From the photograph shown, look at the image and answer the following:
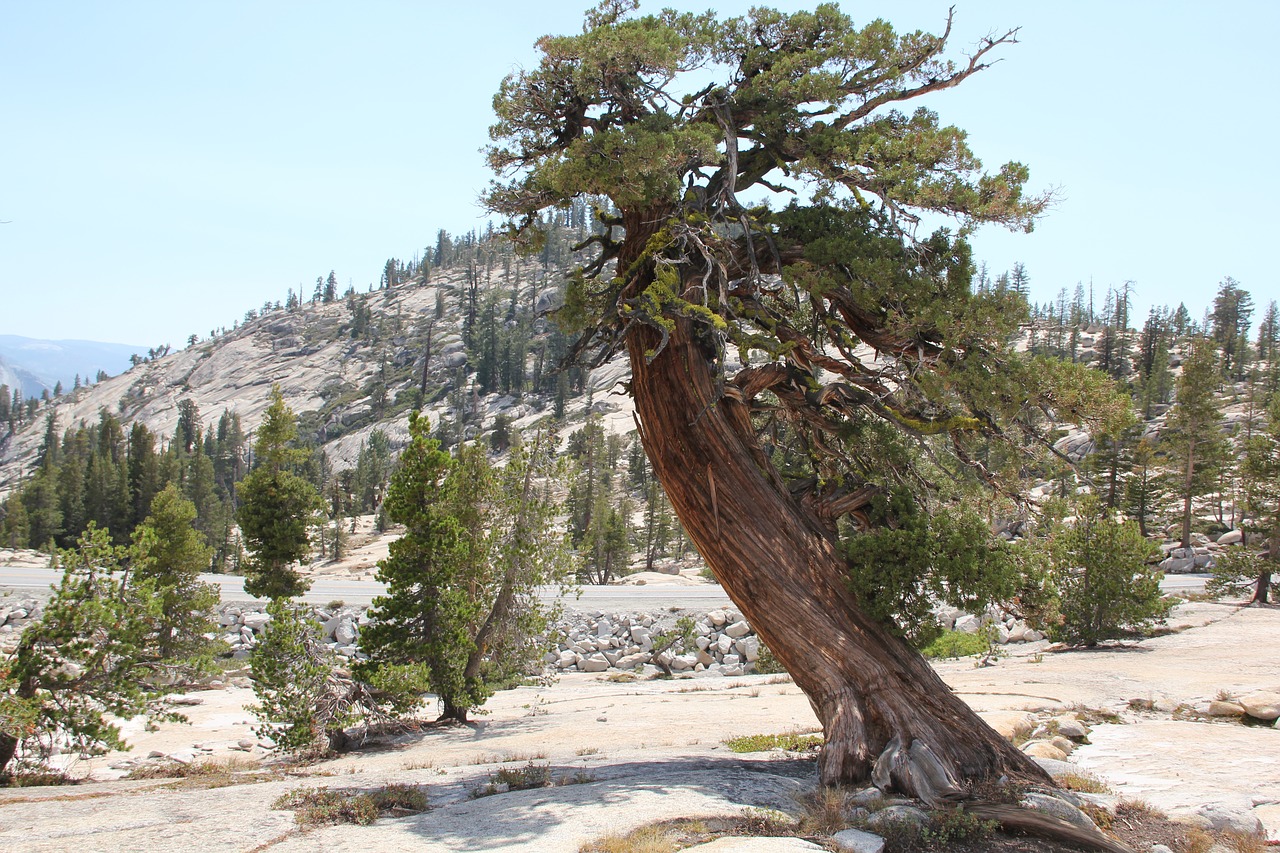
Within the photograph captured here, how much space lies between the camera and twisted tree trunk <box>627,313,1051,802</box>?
23.9ft

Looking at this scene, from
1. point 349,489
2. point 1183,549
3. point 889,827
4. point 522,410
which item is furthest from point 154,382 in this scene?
point 889,827

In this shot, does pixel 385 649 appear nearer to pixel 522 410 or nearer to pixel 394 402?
pixel 522 410

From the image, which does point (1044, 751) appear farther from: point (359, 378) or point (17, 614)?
point (359, 378)

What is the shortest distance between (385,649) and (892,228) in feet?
35.0

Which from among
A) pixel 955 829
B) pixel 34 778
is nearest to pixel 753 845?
pixel 955 829

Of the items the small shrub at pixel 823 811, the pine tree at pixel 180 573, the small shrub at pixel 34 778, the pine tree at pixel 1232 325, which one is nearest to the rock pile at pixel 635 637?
the pine tree at pixel 180 573

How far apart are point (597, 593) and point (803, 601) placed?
89.9 ft

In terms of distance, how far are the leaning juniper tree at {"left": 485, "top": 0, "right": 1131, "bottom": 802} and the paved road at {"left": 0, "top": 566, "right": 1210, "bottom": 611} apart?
22017mm

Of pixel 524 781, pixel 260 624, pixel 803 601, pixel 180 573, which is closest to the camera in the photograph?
pixel 803 601

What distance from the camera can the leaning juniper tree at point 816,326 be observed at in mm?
7324

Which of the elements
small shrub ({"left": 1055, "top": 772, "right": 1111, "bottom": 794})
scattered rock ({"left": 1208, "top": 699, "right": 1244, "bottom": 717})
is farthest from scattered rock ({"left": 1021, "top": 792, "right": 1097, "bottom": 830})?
scattered rock ({"left": 1208, "top": 699, "right": 1244, "bottom": 717})

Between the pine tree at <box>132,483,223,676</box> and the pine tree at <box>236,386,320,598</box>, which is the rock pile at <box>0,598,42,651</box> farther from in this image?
the pine tree at <box>236,386,320,598</box>

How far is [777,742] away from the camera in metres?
10.2

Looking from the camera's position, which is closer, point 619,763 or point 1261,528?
point 619,763
